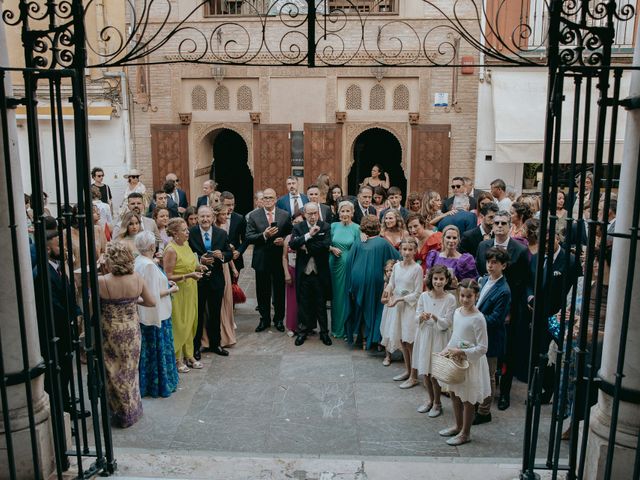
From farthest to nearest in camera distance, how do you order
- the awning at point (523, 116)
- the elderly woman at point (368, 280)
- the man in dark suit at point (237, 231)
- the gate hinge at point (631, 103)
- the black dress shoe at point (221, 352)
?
1. the awning at point (523, 116)
2. the man in dark suit at point (237, 231)
3. the black dress shoe at point (221, 352)
4. the elderly woman at point (368, 280)
5. the gate hinge at point (631, 103)

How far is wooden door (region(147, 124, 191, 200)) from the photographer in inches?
608

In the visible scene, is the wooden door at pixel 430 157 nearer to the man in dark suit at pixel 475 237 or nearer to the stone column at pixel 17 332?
the man in dark suit at pixel 475 237

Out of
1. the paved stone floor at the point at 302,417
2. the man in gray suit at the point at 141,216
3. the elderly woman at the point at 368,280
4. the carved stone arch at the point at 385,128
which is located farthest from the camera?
the carved stone arch at the point at 385,128

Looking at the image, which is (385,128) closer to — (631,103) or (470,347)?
(470,347)

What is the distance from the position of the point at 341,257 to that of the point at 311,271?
0.44 metres

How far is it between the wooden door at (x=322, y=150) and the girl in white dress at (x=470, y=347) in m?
9.39

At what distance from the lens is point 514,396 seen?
7316mm

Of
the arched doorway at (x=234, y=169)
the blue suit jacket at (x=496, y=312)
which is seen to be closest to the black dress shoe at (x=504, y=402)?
the blue suit jacket at (x=496, y=312)

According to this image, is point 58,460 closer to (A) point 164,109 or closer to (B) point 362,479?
(B) point 362,479

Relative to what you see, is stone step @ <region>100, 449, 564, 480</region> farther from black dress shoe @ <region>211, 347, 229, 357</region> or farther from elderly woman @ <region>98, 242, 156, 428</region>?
black dress shoe @ <region>211, 347, 229, 357</region>

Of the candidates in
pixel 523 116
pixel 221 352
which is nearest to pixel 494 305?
pixel 221 352

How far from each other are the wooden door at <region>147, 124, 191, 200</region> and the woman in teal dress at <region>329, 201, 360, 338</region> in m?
7.37

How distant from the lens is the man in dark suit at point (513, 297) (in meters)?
7.03

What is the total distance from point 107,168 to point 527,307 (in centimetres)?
1115
